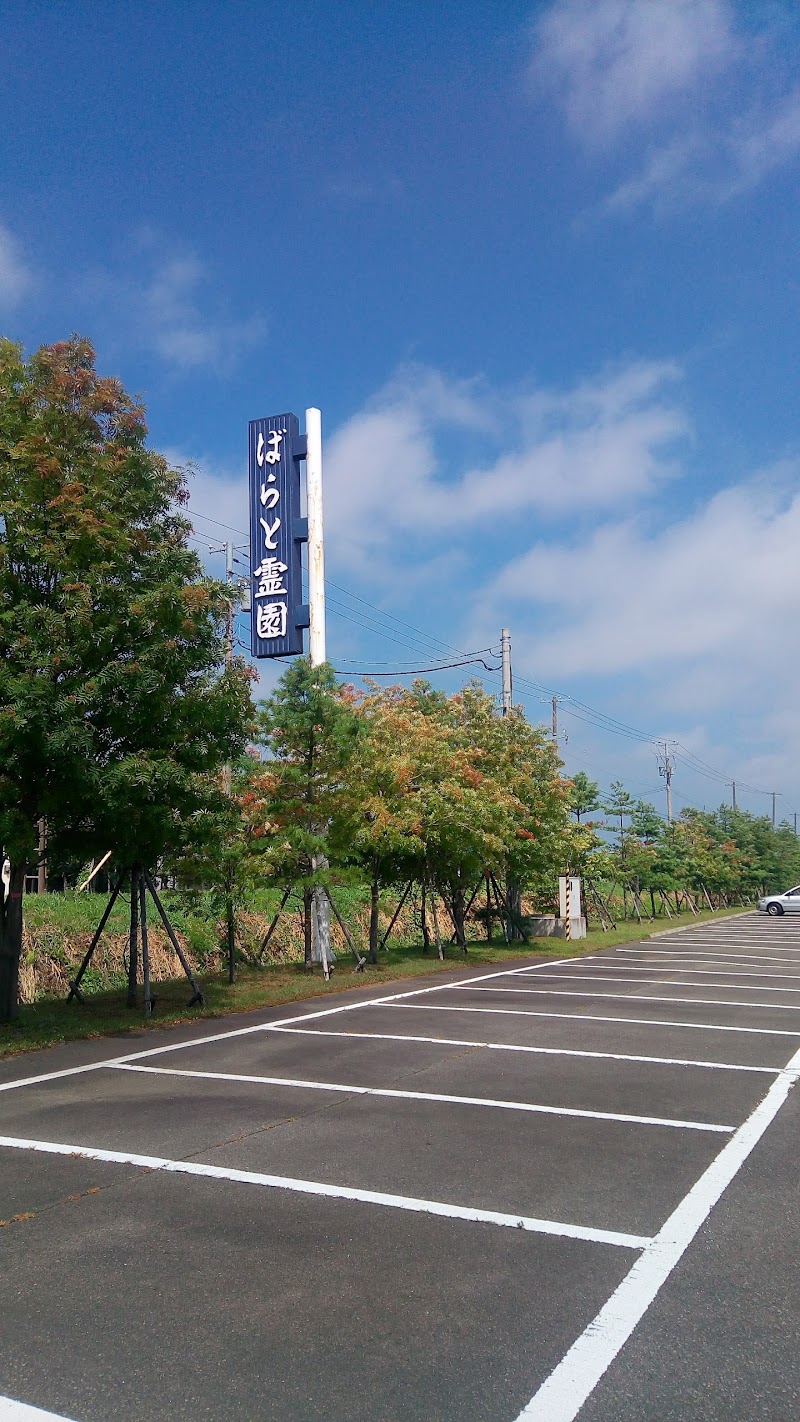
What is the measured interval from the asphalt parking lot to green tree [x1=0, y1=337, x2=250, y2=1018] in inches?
105

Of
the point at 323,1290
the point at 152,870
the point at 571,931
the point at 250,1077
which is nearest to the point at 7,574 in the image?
the point at 152,870

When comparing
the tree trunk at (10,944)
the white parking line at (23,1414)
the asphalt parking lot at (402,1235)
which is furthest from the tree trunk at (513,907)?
the white parking line at (23,1414)

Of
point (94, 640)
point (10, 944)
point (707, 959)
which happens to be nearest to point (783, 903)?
point (707, 959)

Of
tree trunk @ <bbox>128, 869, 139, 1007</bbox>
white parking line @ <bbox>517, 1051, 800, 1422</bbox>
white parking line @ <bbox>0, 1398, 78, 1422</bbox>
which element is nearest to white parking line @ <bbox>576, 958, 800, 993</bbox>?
tree trunk @ <bbox>128, 869, 139, 1007</bbox>

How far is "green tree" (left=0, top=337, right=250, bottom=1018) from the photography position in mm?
10148

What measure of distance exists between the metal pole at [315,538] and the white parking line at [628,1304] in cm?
1321

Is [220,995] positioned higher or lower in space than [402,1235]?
lower

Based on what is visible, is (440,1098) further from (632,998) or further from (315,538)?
(315,538)

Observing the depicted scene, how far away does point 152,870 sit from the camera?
13.2 m

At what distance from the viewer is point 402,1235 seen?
483cm

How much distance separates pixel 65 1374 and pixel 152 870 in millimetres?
9861

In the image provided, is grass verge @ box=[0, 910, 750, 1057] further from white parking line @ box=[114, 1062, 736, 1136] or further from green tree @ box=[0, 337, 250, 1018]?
white parking line @ box=[114, 1062, 736, 1136]

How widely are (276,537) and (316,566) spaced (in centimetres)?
118

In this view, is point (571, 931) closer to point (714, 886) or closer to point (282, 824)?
point (282, 824)
